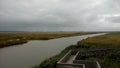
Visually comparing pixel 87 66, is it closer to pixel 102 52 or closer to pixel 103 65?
pixel 103 65

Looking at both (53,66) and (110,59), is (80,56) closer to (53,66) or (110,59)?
(110,59)

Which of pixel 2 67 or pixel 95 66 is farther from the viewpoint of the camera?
pixel 2 67

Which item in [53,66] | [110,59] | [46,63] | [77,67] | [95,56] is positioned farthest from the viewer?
[95,56]

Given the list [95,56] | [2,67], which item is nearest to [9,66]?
[2,67]

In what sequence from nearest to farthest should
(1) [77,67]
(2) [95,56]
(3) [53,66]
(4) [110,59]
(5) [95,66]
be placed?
(1) [77,67]
(5) [95,66]
(3) [53,66]
(4) [110,59]
(2) [95,56]

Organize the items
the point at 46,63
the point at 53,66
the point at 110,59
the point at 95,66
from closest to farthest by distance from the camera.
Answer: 1. the point at 95,66
2. the point at 53,66
3. the point at 46,63
4. the point at 110,59

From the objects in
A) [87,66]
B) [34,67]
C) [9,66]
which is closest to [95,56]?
[87,66]

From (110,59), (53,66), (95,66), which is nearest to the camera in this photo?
(95,66)

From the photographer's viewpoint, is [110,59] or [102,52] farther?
[102,52]

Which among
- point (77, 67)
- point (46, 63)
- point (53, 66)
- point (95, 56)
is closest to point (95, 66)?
point (77, 67)
